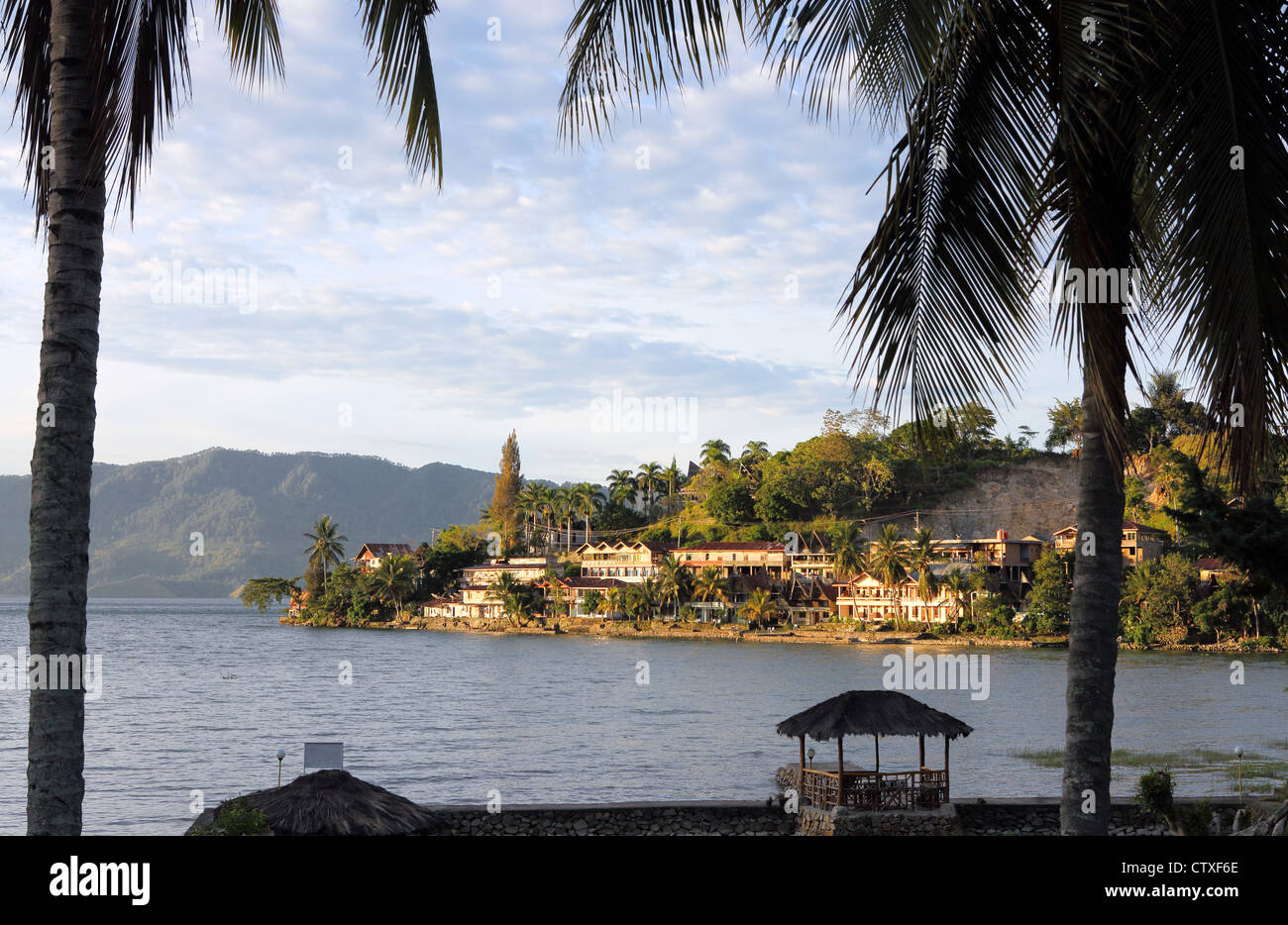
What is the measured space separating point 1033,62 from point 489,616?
5350 inches

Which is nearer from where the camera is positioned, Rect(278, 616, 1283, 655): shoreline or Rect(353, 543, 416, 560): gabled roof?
Rect(278, 616, 1283, 655): shoreline

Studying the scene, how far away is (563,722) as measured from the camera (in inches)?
2126

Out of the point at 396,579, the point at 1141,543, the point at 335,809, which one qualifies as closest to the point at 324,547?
the point at 396,579

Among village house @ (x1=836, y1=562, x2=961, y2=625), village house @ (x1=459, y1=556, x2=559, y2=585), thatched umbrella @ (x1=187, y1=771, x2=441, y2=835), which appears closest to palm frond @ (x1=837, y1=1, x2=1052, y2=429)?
thatched umbrella @ (x1=187, y1=771, x2=441, y2=835)

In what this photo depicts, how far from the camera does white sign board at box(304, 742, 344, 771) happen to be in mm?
19594

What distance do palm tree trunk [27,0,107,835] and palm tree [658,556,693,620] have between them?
384 feet

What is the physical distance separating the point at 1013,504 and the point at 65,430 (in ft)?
504

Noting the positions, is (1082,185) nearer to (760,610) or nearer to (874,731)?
(874,731)

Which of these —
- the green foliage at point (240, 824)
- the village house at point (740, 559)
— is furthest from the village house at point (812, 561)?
the green foliage at point (240, 824)

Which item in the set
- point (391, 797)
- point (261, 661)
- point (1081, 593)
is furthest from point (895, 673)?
point (1081, 593)

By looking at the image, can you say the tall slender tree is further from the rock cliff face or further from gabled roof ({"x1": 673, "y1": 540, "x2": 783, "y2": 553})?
the rock cliff face

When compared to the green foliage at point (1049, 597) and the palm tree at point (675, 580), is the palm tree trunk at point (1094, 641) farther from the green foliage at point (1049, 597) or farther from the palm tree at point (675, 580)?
the palm tree at point (675, 580)

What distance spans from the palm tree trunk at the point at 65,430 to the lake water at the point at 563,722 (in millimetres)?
24683

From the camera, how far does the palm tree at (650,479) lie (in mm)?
161875
